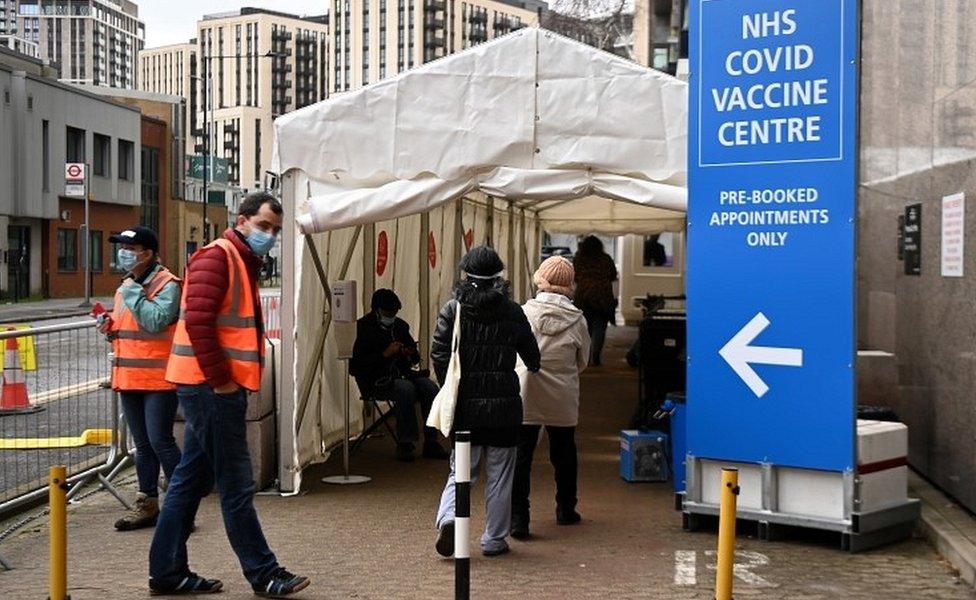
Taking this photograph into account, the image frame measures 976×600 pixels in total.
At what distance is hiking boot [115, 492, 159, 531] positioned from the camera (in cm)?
845

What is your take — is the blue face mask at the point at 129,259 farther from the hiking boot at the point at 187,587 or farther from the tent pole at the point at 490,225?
the tent pole at the point at 490,225

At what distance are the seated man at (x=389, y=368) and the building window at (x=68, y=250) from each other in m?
42.6

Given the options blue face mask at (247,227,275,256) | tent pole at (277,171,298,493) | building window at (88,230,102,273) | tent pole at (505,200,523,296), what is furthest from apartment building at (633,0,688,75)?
blue face mask at (247,227,275,256)

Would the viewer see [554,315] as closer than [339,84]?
Yes

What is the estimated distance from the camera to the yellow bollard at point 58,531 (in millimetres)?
5676

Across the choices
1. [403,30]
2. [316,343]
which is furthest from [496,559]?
[403,30]

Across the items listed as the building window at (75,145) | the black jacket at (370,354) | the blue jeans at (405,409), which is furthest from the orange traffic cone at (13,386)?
the building window at (75,145)

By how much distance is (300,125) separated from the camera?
9711 mm

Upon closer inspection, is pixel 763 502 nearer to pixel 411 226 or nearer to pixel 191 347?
pixel 191 347

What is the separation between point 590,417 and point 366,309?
3212mm

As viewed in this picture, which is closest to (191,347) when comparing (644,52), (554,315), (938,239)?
(554,315)

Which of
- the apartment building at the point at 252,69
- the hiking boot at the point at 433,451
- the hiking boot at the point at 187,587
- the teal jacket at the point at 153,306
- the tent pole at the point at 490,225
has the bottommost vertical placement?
the hiking boot at the point at 187,587

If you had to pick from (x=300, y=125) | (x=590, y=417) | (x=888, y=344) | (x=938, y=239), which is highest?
(x=300, y=125)

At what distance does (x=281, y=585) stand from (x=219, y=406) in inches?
39.0
